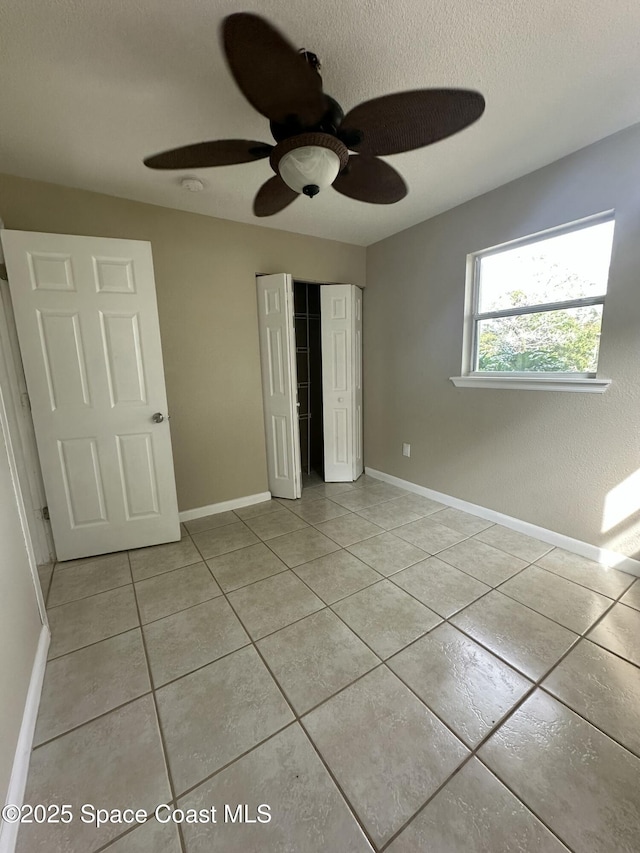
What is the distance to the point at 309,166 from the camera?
1.25m

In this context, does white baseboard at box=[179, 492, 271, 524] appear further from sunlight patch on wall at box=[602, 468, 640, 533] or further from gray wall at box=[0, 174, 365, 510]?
sunlight patch on wall at box=[602, 468, 640, 533]

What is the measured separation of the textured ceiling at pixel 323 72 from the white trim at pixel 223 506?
2.44 meters

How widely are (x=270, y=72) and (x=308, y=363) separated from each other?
2974mm

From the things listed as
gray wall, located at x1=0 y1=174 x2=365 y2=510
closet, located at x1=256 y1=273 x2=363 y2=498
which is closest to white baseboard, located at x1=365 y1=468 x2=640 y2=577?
closet, located at x1=256 y1=273 x2=363 y2=498

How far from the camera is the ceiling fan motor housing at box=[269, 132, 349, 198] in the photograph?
121 cm

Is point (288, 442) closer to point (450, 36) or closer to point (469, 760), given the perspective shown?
point (469, 760)

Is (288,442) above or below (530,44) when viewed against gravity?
below

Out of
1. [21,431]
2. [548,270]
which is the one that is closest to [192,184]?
[21,431]

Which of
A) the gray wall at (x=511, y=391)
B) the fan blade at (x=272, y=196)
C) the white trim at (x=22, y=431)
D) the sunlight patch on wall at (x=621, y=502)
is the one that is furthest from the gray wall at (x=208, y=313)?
the sunlight patch on wall at (x=621, y=502)

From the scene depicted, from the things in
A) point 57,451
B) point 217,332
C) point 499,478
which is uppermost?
point 217,332

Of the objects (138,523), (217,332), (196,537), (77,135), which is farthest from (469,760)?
(77,135)

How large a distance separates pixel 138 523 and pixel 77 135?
2311 millimetres

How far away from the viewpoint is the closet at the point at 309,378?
302 centimetres

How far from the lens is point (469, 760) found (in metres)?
1.10
